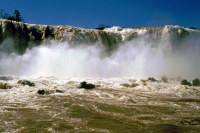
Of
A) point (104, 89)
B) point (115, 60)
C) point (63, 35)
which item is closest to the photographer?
point (104, 89)

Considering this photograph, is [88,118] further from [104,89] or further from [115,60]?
[115,60]

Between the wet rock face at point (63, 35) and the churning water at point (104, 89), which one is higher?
the wet rock face at point (63, 35)

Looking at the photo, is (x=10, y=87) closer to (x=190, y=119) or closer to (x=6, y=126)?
(x=6, y=126)

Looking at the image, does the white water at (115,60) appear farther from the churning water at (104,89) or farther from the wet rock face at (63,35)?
the wet rock face at (63,35)

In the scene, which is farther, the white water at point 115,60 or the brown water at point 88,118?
the white water at point 115,60

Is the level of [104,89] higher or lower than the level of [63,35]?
lower

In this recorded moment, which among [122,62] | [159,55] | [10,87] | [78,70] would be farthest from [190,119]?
[159,55]

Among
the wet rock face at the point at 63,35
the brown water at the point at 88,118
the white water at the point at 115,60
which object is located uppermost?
the wet rock face at the point at 63,35

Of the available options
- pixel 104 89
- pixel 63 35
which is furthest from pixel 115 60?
pixel 104 89

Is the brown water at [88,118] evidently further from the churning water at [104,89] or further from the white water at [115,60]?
the white water at [115,60]

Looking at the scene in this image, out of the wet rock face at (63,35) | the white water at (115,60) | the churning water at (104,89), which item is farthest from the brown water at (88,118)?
the wet rock face at (63,35)

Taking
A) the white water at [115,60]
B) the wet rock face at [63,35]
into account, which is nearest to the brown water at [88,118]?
the white water at [115,60]

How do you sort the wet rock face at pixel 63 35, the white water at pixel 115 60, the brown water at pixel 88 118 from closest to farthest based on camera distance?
the brown water at pixel 88 118 → the white water at pixel 115 60 → the wet rock face at pixel 63 35

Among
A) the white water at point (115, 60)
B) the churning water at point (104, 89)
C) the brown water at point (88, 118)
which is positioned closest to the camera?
the brown water at point (88, 118)
